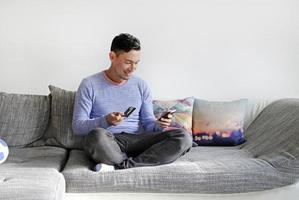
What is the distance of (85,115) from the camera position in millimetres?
2279

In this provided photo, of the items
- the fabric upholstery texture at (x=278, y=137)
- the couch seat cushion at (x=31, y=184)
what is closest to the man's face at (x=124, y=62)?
A: the couch seat cushion at (x=31, y=184)

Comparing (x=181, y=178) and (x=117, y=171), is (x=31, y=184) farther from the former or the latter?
(x=181, y=178)

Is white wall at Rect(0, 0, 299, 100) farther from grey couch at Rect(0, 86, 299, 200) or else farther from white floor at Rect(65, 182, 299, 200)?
→ white floor at Rect(65, 182, 299, 200)

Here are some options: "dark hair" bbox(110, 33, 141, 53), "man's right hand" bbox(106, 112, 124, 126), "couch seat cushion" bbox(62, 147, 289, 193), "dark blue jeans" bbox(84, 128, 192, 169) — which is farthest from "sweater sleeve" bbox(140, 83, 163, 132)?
"couch seat cushion" bbox(62, 147, 289, 193)

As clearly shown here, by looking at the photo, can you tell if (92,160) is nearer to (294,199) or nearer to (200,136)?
(200,136)

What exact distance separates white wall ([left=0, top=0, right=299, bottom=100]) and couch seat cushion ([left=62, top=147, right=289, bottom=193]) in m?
1.06

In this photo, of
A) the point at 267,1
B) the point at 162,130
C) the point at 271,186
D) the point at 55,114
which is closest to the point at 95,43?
the point at 55,114

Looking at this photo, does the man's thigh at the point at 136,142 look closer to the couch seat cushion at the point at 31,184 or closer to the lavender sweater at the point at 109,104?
the lavender sweater at the point at 109,104

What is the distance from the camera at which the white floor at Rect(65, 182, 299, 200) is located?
6.14 ft

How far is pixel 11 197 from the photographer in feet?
5.11

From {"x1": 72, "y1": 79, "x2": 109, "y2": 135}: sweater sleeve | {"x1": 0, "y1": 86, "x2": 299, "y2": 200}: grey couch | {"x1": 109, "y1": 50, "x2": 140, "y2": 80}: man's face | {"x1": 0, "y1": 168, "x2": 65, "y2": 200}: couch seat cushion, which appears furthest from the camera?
{"x1": 109, "y1": 50, "x2": 140, "y2": 80}: man's face

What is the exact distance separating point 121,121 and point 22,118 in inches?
24.1

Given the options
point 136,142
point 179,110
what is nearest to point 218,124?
point 179,110

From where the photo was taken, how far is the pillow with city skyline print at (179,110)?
264cm
